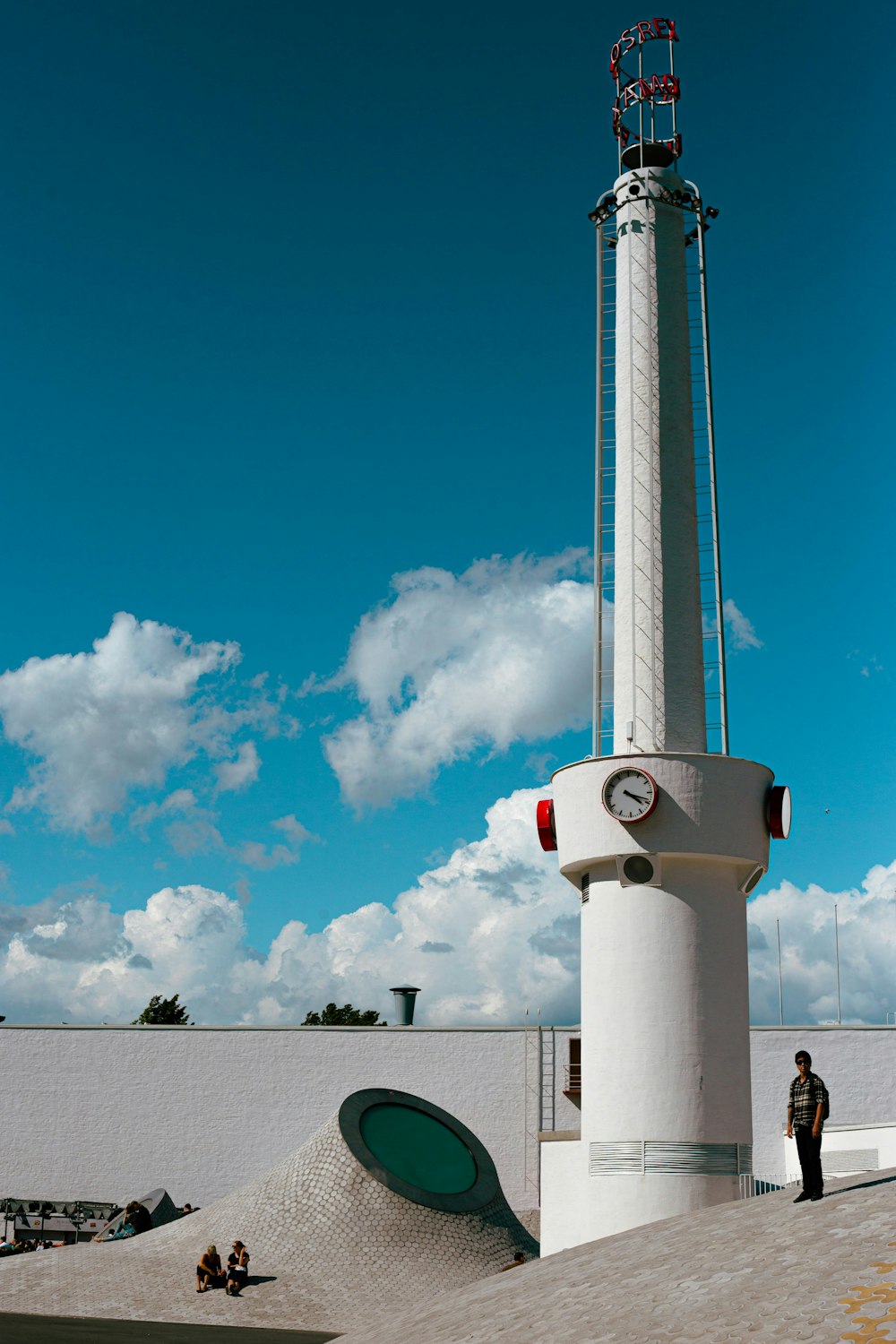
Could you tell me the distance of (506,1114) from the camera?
134 ft

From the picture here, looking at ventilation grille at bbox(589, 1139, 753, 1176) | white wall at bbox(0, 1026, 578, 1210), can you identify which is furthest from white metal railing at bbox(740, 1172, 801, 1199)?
white wall at bbox(0, 1026, 578, 1210)

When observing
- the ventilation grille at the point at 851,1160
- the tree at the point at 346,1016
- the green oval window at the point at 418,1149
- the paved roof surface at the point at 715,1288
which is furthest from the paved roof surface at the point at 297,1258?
the tree at the point at 346,1016

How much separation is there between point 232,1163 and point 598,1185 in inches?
917

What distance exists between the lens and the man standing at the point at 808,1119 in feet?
49.8

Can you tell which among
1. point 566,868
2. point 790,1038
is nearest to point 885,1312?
point 566,868

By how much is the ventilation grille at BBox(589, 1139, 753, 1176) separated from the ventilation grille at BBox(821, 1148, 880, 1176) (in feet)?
37.6

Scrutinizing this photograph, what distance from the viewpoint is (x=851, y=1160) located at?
3225 centimetres

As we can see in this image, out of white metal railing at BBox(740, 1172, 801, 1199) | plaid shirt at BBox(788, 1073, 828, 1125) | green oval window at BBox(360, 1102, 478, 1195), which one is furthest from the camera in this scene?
green oval window at BBox(360, 1102, 478, 1195)

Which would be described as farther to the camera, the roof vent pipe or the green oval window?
the roof vent pipe

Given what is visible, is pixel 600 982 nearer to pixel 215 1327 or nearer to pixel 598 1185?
pixel 598 1185

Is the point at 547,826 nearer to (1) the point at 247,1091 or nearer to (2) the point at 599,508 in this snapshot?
(2) the point at 599,508

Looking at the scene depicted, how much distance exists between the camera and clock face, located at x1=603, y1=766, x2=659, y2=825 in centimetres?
2266

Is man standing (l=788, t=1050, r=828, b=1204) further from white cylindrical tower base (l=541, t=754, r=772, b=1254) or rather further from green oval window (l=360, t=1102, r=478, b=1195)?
green oval window (l=360, t=1102, r=478, b=1195)

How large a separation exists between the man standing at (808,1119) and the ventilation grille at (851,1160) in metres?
17.9
